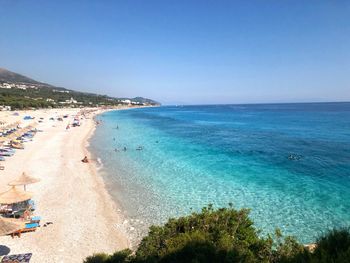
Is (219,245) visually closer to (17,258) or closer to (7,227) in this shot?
(17,258)

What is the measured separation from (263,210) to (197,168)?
33.4ft

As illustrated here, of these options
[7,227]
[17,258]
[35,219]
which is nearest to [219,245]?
[17,258]

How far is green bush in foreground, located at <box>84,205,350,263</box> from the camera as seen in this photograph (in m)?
5.43

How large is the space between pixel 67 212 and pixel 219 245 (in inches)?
436

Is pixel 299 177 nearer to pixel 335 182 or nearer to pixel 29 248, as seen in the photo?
pixel 335 182

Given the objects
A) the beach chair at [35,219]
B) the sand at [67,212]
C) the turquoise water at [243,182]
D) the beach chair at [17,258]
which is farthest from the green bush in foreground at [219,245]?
the beach chair at [35,219]

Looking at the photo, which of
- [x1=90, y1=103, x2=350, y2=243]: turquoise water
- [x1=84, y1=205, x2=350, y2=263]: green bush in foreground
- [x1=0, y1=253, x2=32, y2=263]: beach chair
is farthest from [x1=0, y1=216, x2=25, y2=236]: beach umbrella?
[x1=90, y1=103, x2=350, y2=243]: turquoise water

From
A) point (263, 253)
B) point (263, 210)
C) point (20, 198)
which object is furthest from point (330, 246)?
point (20, 198)

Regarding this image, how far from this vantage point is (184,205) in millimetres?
16656

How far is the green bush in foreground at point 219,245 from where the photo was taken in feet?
17.8

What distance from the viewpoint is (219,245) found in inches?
277

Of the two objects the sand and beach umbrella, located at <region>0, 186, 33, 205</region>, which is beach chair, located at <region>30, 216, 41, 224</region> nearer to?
the sand

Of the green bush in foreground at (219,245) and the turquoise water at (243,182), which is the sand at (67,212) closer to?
the turquoise water at (243,182)

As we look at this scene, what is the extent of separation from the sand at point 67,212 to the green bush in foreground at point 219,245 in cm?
319
